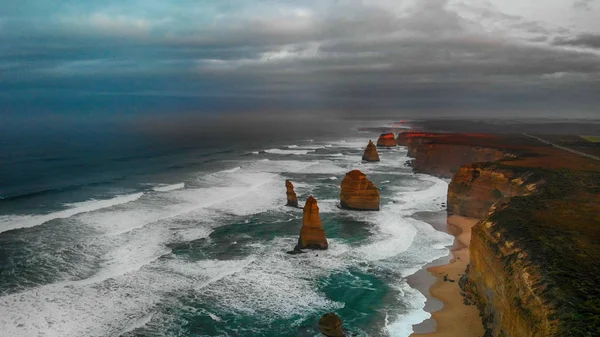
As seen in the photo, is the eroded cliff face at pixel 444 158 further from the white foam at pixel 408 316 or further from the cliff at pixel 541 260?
the white foam at pixel 408 316

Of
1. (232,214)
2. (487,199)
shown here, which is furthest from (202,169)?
(487,199)

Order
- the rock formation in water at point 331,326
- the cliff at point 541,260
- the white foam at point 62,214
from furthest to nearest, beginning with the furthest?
1. the white foam at point 62,214
2. the rock formation in water at point 331,326
3. the cliff at point 541,260

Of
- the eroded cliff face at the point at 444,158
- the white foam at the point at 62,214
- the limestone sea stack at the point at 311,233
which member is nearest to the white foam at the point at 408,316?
the limestone sea stack at the point at 311,233

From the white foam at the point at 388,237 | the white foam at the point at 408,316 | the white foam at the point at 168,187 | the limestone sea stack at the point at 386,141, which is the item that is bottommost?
the white foam at the point at 408,316

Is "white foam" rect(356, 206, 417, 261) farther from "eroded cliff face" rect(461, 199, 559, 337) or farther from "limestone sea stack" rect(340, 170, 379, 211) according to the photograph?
"eroded cliff face" rect(461, 199, 559, 337)

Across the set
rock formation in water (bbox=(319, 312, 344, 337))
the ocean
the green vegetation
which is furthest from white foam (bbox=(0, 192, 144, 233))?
the green vegetation

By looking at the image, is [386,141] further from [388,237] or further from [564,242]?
[564,242]

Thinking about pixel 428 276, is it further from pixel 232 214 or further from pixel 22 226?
pixel 22 226
